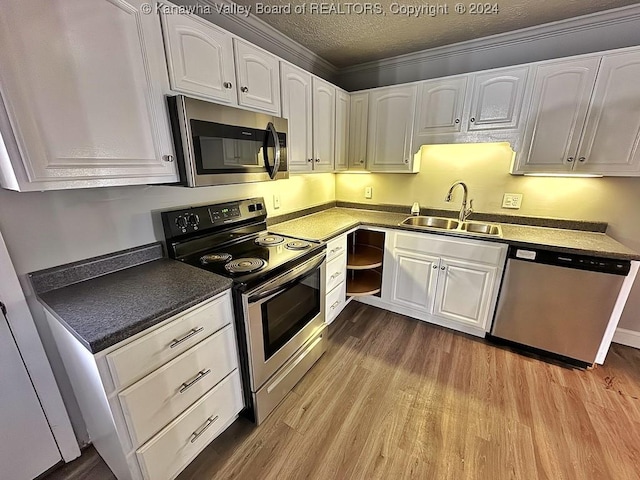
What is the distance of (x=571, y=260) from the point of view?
1.77 m

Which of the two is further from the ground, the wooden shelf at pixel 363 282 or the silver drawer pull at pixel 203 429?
the wooden shelf at pixel 363 282

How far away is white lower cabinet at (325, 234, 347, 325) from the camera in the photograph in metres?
2.15

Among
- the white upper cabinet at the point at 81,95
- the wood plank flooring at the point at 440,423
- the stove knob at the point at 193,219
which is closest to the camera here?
the white upper cabinet at the point at 81,95

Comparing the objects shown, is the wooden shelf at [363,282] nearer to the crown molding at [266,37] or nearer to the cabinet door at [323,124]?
the cabinet door at [323,124]

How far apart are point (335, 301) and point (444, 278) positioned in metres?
0.94

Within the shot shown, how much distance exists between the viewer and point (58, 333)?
1138 millimetres

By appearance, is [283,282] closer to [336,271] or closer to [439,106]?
[336,271]

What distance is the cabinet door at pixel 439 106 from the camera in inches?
83.7

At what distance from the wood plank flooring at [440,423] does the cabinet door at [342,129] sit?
1.73 metres

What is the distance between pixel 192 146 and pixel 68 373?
48.3 inches

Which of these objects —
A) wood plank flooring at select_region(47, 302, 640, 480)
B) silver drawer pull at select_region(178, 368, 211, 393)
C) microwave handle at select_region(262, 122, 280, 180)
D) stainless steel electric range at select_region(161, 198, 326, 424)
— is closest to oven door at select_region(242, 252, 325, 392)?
stainless steel electric range at select_region(161, 198, 326, 424)

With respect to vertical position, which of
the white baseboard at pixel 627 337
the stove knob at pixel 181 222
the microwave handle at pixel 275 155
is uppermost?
the microwave handle at pixel 275 155

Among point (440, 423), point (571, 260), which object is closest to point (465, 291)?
point (571, 260)

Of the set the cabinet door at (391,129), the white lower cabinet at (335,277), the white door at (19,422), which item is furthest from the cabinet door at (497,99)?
the white door at (19,422)
